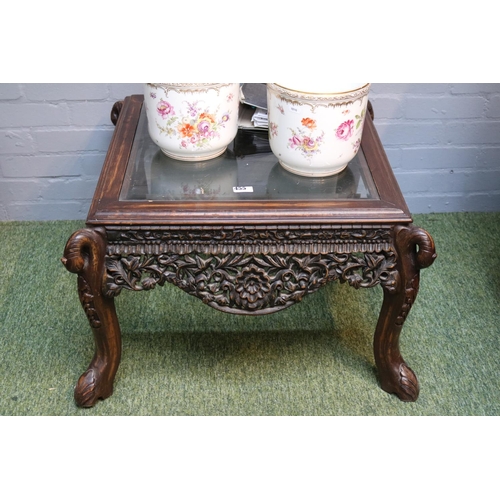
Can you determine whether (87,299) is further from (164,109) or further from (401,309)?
(401,309)

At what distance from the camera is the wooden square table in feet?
3.36

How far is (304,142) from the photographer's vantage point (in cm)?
106

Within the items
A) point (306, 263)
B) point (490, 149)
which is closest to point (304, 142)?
point (306, 263)

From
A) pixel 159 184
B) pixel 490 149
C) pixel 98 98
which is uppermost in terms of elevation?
pixel 159 184

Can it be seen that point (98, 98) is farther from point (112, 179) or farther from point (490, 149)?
point (490, 149)

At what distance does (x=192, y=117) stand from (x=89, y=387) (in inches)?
20.5

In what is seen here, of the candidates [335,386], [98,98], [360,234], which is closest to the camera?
[360,234]

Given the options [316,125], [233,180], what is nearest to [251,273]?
[233,180]

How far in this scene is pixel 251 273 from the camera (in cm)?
108

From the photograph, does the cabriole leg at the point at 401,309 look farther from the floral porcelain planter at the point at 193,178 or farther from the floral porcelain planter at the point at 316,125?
the floral porcelain planter at the point at 193,178

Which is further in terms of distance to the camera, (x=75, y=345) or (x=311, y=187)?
(x=75, y=345)

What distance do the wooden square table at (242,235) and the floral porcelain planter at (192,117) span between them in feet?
0.12

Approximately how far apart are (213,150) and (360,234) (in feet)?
0.98

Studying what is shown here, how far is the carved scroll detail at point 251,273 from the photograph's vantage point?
1.07 m
